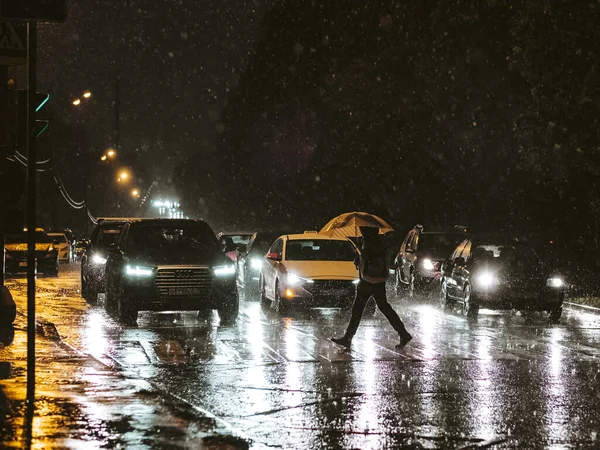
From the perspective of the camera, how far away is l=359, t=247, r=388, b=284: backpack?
52.8 ft

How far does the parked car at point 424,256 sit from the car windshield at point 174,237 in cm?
1052

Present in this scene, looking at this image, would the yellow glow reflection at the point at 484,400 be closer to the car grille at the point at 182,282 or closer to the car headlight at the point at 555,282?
the car grille at the point at 182,282

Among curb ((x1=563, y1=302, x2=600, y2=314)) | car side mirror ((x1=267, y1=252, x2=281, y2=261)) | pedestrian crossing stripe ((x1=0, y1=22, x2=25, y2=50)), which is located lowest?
curb ((x1=563, y1=302, x2=600, y2=314))

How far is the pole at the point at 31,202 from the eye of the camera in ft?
32.0

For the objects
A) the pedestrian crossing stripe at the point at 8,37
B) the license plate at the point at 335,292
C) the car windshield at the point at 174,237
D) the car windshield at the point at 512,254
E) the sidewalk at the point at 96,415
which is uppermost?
the pedestrian crossing stripe at the point at 8,37

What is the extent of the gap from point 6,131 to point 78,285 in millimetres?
20728

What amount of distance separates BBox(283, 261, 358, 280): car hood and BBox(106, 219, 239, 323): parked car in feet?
6.09

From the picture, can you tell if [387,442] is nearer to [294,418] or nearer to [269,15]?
[294,418]

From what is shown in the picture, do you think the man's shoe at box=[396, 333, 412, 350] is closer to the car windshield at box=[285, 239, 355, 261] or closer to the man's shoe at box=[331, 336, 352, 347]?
the man's shoe at box=[331, 336, 352, 347]

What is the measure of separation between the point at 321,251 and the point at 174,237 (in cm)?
352

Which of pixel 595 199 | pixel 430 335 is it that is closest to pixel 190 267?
pixel 430 335

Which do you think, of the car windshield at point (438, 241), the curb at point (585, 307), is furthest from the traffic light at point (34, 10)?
the car windshield at point (438, 241)

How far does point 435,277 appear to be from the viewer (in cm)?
3000

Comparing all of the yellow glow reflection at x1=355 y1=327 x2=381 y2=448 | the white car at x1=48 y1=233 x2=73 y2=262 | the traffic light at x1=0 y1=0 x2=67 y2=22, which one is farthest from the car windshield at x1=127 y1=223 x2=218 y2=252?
the white car at x1=48 y1=233 x2=73 y2=262
